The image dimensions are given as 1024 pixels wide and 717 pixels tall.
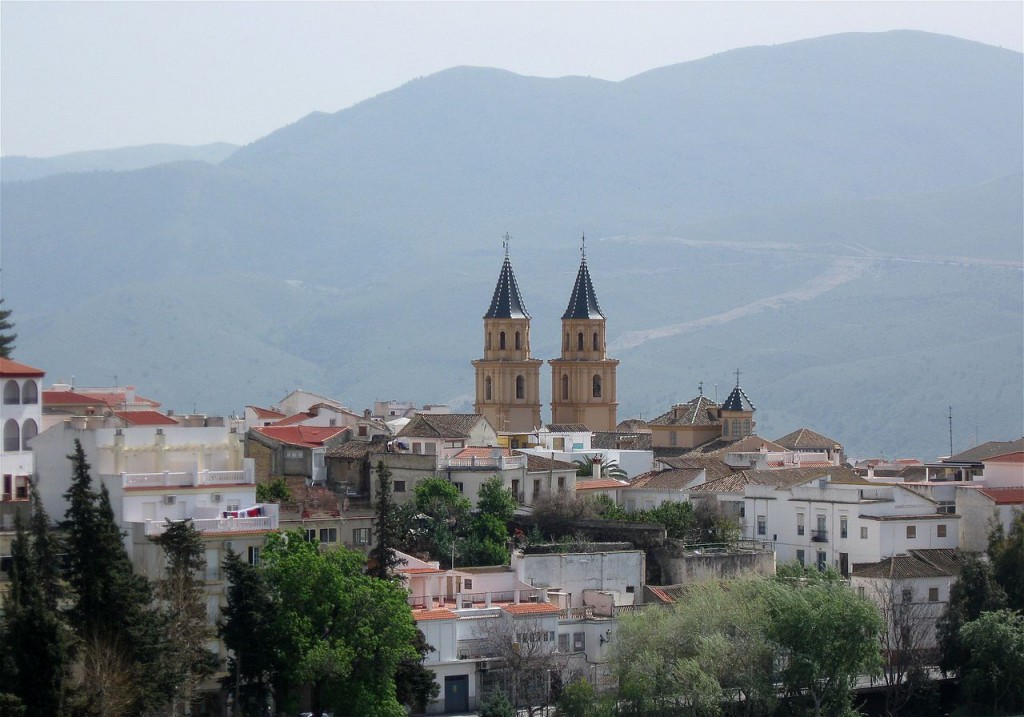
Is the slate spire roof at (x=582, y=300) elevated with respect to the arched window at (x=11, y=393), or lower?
elevated

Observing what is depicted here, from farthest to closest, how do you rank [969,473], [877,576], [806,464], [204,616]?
[806,464] → [969,473] → [877,576] → [204,616]

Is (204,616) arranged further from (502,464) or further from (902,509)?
(902,509)

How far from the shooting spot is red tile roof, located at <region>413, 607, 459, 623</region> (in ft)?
172

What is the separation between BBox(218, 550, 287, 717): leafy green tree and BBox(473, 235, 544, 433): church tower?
194ft

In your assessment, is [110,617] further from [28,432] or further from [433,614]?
[28,432]

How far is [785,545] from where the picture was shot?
65688 millimetres

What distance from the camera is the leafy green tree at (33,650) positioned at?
135 ft

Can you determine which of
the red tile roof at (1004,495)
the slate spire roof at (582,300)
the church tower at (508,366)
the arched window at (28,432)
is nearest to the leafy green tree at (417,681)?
the arched window at (28,432)

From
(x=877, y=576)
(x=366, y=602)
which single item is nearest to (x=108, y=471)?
(x=366, y=602)

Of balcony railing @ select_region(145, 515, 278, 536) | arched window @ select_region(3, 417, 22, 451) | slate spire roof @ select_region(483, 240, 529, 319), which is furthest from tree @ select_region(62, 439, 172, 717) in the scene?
slate spire roof @ select_region(483, 240, 529, 319)

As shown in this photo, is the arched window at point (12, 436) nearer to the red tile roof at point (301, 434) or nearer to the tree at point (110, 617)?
the tree at point (110, 617)

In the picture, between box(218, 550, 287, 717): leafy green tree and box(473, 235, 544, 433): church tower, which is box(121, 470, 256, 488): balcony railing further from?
box(473, 235, 544, 433): church tower

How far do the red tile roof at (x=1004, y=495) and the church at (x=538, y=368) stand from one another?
43222 mm

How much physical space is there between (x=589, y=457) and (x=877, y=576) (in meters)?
16.9
